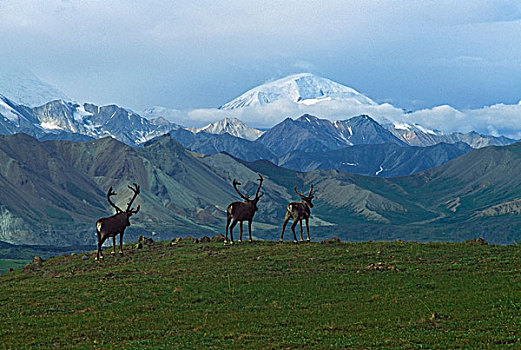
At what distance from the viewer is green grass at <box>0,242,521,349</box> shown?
25609 millimetres

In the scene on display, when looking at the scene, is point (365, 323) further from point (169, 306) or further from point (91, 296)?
point (91, 296)

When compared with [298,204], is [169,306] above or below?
below

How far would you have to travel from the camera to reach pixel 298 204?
5334 centimetres

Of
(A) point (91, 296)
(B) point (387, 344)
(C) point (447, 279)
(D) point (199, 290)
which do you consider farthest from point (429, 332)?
(A) point (91, 296)

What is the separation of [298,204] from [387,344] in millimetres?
29932

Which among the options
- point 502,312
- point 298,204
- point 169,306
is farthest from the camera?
point 298,204

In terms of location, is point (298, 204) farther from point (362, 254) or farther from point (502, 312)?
point (502, 312)

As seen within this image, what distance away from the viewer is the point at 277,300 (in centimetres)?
3359

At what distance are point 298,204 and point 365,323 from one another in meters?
25.9

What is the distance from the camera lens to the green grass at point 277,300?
2561 centimetres

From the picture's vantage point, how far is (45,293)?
3731cm

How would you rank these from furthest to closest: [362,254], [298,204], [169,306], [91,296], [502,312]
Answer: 1. [298,204]
2. [362,254]
3. [91,296]
4. [169,306]
5. [502,312]

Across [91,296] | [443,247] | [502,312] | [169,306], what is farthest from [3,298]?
[443,247]

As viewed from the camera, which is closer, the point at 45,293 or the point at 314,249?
the point at 45,293
